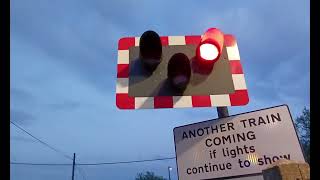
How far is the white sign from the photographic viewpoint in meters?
2.12

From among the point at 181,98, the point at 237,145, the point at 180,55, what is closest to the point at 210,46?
the point at 180,55

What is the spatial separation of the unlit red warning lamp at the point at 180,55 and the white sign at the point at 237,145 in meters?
0.42

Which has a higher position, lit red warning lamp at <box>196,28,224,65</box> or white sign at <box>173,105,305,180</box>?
lit red warning lamp at <box>196,28,224,65</box>

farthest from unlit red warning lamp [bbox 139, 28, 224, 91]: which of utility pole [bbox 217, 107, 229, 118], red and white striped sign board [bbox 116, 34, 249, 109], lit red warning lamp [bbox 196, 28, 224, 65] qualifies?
utility pole [bbox 217, 107, 229, 118]

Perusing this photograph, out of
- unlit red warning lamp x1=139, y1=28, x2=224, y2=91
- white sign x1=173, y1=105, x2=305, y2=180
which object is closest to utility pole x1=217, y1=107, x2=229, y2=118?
white sign x1=173, y1=105, x2=305, y2=180

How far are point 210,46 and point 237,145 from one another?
2.51 feet

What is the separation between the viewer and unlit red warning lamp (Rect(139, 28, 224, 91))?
6.99 ft

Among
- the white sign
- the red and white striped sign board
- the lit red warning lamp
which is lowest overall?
the white sign

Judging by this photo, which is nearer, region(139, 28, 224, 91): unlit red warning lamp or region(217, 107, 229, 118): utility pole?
region(139, 28, 224, 91): unlit red warning lamp

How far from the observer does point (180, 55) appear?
2.11 m

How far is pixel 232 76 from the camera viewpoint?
96.5 inches

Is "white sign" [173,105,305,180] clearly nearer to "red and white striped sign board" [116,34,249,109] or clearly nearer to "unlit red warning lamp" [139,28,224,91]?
"red and white striped sign board" [116,34,249,109]

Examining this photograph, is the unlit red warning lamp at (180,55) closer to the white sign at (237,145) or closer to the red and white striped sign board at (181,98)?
the red and white striped sign board at (181,98)

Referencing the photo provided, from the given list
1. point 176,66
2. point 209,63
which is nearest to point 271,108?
point 209,63
